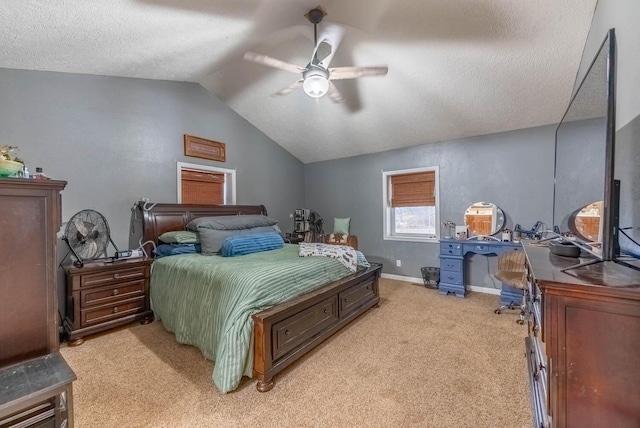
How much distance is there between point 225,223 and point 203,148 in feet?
4.58

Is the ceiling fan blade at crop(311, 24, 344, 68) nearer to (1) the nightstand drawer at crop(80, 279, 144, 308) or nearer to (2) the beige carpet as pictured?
(2) the beige carpet

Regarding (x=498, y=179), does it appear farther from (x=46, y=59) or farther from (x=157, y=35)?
(x=46, y=59)

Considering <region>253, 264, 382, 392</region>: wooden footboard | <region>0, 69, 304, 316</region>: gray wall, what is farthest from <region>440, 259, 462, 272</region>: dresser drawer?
<region>0, 69, 304, 316</region>: gray wall

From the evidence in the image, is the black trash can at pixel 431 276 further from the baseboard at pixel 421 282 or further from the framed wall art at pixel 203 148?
the framed wall art at pixel 203 148

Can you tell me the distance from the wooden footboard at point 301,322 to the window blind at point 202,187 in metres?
2.60

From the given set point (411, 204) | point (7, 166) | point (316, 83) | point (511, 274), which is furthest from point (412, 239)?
point (7, 166)

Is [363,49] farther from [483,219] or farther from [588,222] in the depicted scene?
[483,219]

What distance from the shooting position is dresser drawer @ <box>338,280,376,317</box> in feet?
9.11

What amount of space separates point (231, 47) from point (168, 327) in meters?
2.97

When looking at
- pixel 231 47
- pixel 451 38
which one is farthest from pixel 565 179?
pixel 231 47

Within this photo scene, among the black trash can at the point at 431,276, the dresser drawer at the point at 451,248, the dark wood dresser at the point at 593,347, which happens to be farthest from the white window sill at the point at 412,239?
the dark wood dresser at the point at 593,347

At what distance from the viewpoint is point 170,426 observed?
1.59 metres

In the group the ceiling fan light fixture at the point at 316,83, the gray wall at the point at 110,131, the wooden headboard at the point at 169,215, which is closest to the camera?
the ceiling fan light fixture at the point at 316,83

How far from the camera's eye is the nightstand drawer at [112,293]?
2643mm
